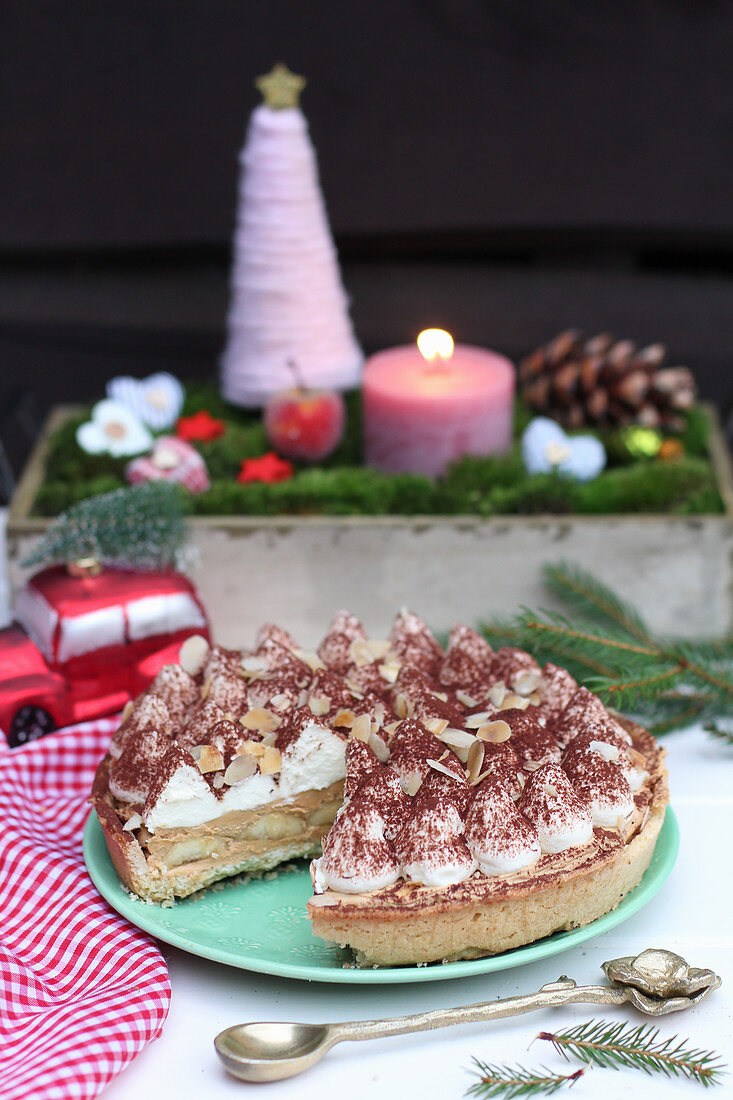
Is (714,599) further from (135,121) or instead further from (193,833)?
(135,121)

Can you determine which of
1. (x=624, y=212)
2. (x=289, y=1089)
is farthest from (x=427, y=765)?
(x=624, y=212)

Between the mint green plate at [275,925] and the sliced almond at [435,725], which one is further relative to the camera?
the sliced almond at [435,725]

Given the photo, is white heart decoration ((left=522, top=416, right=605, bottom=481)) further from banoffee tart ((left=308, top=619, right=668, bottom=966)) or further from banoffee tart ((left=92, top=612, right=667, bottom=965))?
banoffee tart ((left=308, top=619, right=668, bottom=966))

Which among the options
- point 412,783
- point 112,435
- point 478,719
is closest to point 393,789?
point 412,783

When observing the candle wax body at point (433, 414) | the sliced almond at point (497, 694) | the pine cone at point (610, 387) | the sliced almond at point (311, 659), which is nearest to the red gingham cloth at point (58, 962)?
the sliced almond at point (311, 659)

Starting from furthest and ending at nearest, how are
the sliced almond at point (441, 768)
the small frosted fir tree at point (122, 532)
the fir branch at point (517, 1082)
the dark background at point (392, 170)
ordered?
the dark background at point (392, 170) → the small frosted fir tree at point (122, 532) → the sliced almond at point (441, 768) → the fir branch at point (517, 1082)

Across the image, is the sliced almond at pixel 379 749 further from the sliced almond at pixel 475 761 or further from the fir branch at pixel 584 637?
the fir branch at pixel 584 637
